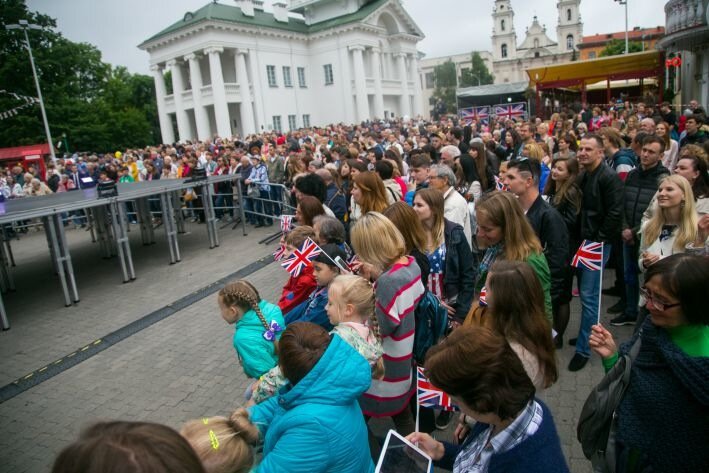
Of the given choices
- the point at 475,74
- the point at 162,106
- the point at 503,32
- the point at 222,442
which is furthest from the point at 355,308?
the point at 503,32

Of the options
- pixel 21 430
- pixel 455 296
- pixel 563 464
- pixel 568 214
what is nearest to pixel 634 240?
pixel 568 214

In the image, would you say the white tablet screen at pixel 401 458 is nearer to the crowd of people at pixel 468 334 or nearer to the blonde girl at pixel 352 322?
the crowd of people at pixel 468 334

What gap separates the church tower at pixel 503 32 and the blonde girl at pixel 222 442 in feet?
410

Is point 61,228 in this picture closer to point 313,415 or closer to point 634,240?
point 313,415

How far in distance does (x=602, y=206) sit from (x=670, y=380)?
338 centimetres

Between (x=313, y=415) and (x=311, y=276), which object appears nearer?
(x=313, y=415)

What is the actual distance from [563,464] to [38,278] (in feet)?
41.4

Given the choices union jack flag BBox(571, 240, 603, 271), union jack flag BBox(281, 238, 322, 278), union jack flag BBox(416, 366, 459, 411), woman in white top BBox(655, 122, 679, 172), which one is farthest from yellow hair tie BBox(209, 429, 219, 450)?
woman in white top BBox(655, 122, 679, 172)

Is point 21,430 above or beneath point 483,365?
beneath

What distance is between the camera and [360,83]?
48.5 m

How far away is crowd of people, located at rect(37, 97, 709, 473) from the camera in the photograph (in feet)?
5.89

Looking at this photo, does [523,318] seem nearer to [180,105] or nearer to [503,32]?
[180,105]

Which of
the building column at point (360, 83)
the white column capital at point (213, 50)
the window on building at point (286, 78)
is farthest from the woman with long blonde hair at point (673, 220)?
the window on building at point (286, 78)

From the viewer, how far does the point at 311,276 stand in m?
4.27
